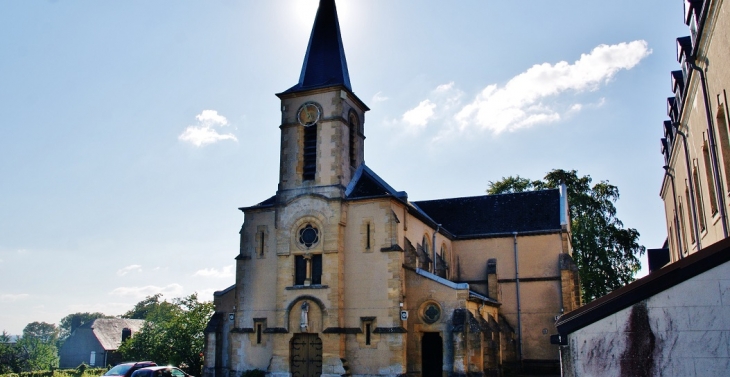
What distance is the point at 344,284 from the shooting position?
28703 millimetres

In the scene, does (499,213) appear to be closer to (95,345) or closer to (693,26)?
(693,26)

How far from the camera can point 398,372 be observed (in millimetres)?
26562

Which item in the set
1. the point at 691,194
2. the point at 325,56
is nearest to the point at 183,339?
the point at 325,56

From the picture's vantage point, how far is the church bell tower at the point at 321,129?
3031cm

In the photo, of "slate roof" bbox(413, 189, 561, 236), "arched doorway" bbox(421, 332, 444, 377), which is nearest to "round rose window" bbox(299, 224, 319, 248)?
"arched doorway" bbox(421, 332, 444, 377)

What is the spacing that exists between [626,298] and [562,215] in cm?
2698

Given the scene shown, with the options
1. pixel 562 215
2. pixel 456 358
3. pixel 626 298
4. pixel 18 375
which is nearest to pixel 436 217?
pixel 562 215

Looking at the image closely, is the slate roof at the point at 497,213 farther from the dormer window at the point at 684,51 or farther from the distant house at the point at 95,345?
the distant house at the point at 95,345

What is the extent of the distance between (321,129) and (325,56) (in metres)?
4.81

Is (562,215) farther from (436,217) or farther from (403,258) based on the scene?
(403,258)

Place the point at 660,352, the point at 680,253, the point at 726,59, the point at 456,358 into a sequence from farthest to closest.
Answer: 1. the point at 680,253
2. the point at 456,358
3. the point at 726,59
4. the point at 660,352

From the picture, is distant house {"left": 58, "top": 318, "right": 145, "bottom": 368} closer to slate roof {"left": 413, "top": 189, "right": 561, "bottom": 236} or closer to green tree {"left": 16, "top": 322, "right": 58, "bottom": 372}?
green tree {"left": 16, "top": 322, "right": 58, "bottom": 372}

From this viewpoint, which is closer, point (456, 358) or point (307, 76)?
point (456, 358)

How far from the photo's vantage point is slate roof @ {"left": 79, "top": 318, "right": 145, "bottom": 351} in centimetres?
6341
